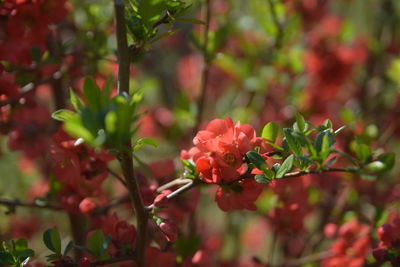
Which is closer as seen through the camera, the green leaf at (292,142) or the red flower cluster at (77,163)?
the green leaf at (292,142)

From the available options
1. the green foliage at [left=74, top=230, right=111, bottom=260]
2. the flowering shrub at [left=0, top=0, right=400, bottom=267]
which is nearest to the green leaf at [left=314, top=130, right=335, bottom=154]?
the flowering shrub at [left=0, top=0, right=400, bottom=267]

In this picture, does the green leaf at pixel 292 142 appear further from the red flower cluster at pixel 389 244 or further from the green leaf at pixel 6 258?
the green leaf at pixel 6 258

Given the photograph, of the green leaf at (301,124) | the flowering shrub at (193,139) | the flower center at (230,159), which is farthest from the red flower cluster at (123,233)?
the green leaf at (301,124)

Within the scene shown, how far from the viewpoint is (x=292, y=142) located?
0.75 metres

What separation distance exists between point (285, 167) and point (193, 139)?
0.16 meters

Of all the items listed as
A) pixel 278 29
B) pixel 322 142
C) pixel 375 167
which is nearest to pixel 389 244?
pixel 375 167

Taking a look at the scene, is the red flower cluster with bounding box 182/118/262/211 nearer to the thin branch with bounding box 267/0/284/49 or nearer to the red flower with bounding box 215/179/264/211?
the red flower with bounding box 215/179/264/211

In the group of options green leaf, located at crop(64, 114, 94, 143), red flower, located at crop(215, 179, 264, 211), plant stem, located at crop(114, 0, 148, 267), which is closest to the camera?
green leaf, located at crop(64, 114, 94, 143)

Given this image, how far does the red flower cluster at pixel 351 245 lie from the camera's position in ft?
3.52

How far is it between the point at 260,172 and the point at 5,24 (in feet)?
2.11

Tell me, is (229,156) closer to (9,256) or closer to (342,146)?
(9,256)

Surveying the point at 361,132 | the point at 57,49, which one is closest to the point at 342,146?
the point at 361,132

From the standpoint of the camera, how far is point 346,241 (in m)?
1.14

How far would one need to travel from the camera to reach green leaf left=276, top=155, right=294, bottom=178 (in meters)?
0.74
